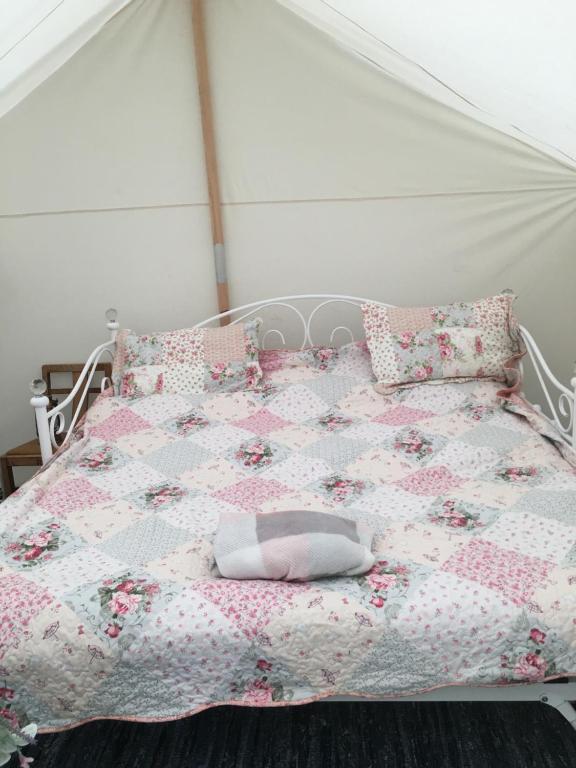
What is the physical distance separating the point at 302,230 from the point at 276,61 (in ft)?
2.28

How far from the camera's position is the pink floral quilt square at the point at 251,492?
2049mm

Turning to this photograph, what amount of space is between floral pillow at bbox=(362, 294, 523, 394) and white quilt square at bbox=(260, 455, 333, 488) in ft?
1.87

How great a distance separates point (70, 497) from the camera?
2.11 metres

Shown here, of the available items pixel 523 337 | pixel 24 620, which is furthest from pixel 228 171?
pixel 24 620

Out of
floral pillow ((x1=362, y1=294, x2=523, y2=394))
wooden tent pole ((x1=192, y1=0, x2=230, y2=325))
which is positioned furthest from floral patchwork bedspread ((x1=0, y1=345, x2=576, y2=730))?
wooden tent pole ((x1=192, y1=0, x2=230, y2=325))

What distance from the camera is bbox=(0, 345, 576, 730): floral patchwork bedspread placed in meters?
1.47

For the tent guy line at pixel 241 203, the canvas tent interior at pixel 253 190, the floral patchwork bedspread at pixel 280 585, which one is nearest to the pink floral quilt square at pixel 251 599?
the floral patchwork bedspread at pixel 280 585

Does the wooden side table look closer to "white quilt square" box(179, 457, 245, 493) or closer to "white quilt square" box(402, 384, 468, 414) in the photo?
"white quilt square" box(179, 457, 245, 493)

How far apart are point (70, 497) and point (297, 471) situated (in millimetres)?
684

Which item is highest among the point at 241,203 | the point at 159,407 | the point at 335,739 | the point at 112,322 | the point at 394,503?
the point at 241,203

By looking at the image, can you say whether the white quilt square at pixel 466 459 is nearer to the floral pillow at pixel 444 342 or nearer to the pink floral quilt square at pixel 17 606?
the floral pillow at pixel 444 342

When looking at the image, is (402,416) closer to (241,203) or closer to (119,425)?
(119,425)

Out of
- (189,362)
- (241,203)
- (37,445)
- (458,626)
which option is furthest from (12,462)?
(458,626)

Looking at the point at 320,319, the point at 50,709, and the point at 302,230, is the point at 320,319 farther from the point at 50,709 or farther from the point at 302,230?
the point at 50,709
